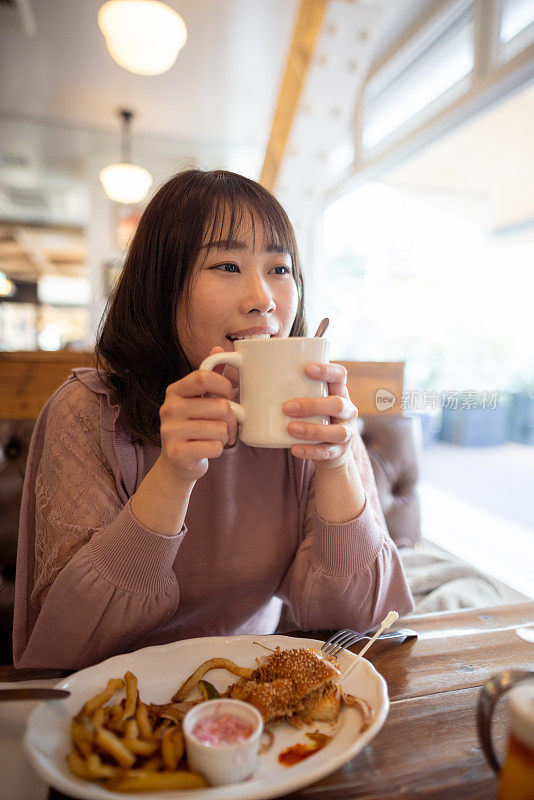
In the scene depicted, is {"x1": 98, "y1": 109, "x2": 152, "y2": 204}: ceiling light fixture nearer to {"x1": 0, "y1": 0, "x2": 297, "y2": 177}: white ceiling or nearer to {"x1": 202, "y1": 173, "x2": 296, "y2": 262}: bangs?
{"x1": 0, "y1": 0, "x2": 297, "y2": 177}: white ceiling

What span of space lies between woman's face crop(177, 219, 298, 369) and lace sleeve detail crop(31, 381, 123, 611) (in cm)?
24

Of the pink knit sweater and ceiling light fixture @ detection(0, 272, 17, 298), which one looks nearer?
the pink knit sweater

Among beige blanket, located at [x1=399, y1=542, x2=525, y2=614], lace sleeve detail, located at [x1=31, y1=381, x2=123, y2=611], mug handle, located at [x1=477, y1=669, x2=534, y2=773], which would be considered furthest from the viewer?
beige blanket, located at [x1=399, y1=542, x2=525, y2=614]

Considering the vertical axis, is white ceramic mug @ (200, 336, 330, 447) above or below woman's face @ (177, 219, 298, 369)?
below

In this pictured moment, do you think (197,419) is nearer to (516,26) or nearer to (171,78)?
(516,26)

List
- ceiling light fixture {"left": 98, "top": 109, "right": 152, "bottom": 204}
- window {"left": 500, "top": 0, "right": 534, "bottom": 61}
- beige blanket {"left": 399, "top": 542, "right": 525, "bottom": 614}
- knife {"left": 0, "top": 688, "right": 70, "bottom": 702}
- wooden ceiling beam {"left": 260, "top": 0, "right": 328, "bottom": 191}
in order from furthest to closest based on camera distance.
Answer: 1. ceiling light fixture {"left": 98, "top": 109, "right": 152, "bottom": 204}
2. wooden ceiling beam {"left": 260, "top": 0, "right": 328, "bottom": 191}
3. window {"left": 500, "top": 0, "right": 534, "bottom": 61}
4. beige blanket {"left": 399, "top": 542, "right": 525, "bottom": 614}
5. knife {"left": 0, "top": 688, "right": 70, "bottom": 702}

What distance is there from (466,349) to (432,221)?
5.14 feet

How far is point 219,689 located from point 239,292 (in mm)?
586

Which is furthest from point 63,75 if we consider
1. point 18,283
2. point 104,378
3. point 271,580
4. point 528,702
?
point 18,283

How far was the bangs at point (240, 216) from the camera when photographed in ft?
3.07

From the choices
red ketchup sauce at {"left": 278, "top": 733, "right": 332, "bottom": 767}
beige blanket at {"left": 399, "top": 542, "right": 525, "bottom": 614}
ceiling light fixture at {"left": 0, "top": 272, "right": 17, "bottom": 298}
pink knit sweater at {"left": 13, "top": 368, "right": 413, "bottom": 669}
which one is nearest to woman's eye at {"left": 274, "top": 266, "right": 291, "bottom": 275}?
pink knit sweater at {"left": 13, "top": 368, "right": 413, "bottom": 669}

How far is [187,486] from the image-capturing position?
71cm

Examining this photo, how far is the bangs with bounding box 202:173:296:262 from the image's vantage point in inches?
36.9

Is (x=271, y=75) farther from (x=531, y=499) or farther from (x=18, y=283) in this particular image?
(x=18, y=283)
